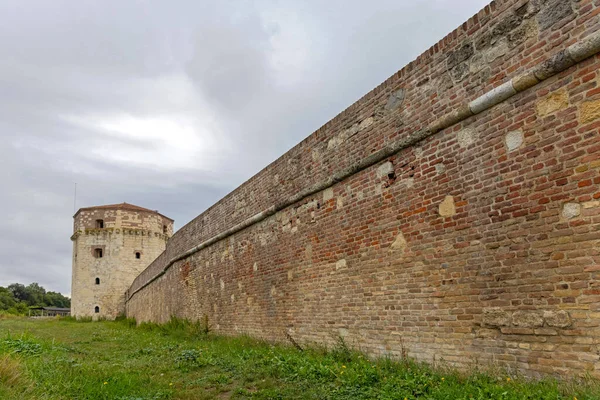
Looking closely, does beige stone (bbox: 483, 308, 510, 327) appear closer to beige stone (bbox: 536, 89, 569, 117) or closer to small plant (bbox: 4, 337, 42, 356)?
beige stone (bbox: 536, 89, 569, 117)

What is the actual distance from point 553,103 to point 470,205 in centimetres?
137

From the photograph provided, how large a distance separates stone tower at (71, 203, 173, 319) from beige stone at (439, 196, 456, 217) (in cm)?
3658

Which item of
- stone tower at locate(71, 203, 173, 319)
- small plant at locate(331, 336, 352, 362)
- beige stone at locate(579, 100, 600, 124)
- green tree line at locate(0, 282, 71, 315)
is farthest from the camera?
green tree line at locate(0, 282, 71, 315)

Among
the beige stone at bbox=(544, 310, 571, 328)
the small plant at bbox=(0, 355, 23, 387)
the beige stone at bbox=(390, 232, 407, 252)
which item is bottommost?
the beige stone at bbox=(544, 310, 571, 328)

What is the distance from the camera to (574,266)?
4.09 m

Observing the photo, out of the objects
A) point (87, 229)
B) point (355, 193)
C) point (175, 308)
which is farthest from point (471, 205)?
point (87, 229)

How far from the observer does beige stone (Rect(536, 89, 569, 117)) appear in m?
4.29

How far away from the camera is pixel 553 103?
438 centimetres

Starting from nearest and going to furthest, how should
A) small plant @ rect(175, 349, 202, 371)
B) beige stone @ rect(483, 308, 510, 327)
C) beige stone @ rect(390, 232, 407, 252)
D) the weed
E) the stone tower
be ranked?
beige stone @ rect(483, 308, 510, 327) → beige stone @ rect(390, 232, 407, 252) → small plant @ rect(175, 349, 202, 371) → the weed → the stone tower

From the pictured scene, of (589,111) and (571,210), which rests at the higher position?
(589,111)

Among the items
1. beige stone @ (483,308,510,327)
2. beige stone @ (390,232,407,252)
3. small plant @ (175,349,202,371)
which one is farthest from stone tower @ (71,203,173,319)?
beige stone @ (483,308,510,327)

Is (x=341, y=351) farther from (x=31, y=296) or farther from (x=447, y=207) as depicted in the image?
(x=31, y=296)

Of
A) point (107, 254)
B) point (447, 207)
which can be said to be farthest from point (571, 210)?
point (107, 254)

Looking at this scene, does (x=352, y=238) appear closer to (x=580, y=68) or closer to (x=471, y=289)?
(x=471, y=289)
